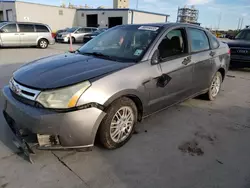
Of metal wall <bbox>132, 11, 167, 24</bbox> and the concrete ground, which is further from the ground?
metal wall <bbox>132, 11, 167, 24</bbox>

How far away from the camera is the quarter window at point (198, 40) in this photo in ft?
12.5

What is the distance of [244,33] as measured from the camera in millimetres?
9164

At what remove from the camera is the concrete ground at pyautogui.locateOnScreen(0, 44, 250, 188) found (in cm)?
223

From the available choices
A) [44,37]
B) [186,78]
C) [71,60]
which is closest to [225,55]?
[186,78]

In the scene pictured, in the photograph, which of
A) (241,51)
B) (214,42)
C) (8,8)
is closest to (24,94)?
(214,42)

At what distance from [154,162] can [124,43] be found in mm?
1851

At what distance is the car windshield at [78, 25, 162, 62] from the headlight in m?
0.95

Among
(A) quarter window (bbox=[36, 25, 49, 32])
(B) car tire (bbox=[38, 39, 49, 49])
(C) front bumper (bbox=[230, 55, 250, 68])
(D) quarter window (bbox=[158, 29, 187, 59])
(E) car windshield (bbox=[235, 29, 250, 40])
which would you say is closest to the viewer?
(D) quarter window (bbox=[158, 29, 187, 59])

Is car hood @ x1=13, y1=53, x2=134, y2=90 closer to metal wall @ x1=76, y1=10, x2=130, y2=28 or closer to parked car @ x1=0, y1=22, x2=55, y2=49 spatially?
parked car @ x1=0, y1=22, x2=55, y2=49

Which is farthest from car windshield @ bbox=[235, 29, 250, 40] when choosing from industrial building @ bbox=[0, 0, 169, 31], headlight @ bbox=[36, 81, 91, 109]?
industrial building @ bbox=[0, 0, 169, 31]

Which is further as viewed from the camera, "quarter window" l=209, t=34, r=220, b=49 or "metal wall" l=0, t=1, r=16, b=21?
"metal wall" l=0, t=1, r=16, b=21

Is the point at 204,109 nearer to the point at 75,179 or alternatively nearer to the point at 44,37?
the point at 75,179

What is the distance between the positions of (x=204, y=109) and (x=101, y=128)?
8.44 feet

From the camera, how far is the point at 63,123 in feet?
7.25
